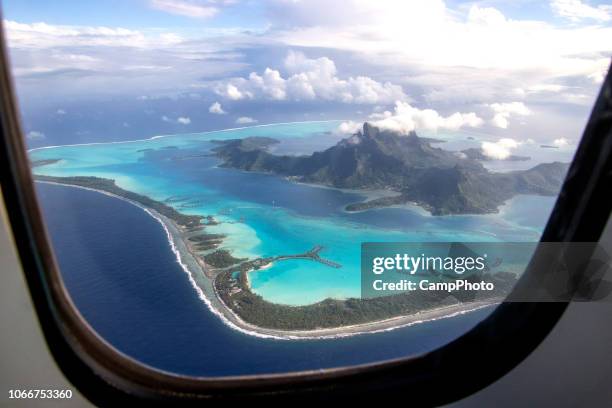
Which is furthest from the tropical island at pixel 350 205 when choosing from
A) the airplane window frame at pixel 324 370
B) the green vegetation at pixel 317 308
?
the airplane window frame at pixel 324 370

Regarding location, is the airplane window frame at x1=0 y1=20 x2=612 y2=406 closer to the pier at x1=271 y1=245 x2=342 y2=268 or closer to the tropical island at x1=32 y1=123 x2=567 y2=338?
the tropical island at x1=32 y1=123 x2=567 y2=338

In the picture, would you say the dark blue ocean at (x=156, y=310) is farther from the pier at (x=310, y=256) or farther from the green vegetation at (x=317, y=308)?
the pier at (x=310, y=256)

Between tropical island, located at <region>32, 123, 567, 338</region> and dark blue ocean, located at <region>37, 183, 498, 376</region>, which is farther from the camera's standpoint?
tropical island, located at <region>32, 123, 567, 338</region>

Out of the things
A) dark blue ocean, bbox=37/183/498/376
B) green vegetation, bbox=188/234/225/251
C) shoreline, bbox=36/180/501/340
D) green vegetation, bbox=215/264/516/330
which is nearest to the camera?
dark blue ocean, bbox=37/183/498/376

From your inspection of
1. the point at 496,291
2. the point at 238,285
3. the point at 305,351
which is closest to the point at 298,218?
the point at 238,285

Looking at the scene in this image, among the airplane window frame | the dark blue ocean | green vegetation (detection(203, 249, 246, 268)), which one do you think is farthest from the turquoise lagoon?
the airplane window frame

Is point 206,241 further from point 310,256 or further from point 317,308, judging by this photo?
point 317,308

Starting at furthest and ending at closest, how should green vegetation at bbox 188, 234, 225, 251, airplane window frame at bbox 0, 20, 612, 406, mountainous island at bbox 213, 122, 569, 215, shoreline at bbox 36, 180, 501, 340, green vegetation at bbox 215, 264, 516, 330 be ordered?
green vegetation at bbox 188, 234, 225, 251 → mountainous island at bbox 213, 122, 569, 215 → green vegetation at bbox 215, 264, 516, 330 → shoreline at bbox 36, 180, 501, 340 → airplane window frame at bbox 0, 20, 612, 406
